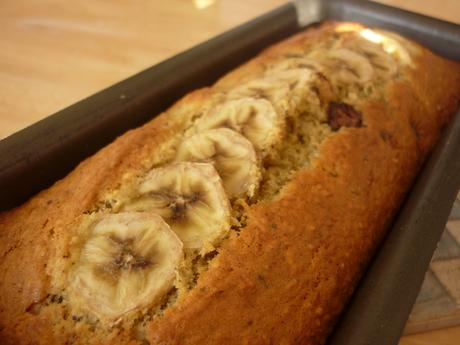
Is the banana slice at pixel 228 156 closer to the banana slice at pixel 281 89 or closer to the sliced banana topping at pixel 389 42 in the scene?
the banana slice at pixel 281 89

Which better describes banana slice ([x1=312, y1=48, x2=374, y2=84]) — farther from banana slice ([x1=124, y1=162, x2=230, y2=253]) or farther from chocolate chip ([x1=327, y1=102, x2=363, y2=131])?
banana slice ([x1=124, y1=162, x2=230, y2=253])

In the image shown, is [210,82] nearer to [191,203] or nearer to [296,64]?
[296,64]

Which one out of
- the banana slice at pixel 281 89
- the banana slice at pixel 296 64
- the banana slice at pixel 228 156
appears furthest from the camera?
the banana slice at pixel 296 64

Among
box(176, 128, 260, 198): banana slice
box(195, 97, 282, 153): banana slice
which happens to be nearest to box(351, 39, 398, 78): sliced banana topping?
box(195, 97, 282, 153): banana slice

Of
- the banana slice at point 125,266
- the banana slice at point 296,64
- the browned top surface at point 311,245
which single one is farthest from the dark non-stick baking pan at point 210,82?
the banana slice at point 125,266

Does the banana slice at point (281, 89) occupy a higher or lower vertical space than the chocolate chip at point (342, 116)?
higher

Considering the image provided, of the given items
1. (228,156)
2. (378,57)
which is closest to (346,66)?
(378,57)
